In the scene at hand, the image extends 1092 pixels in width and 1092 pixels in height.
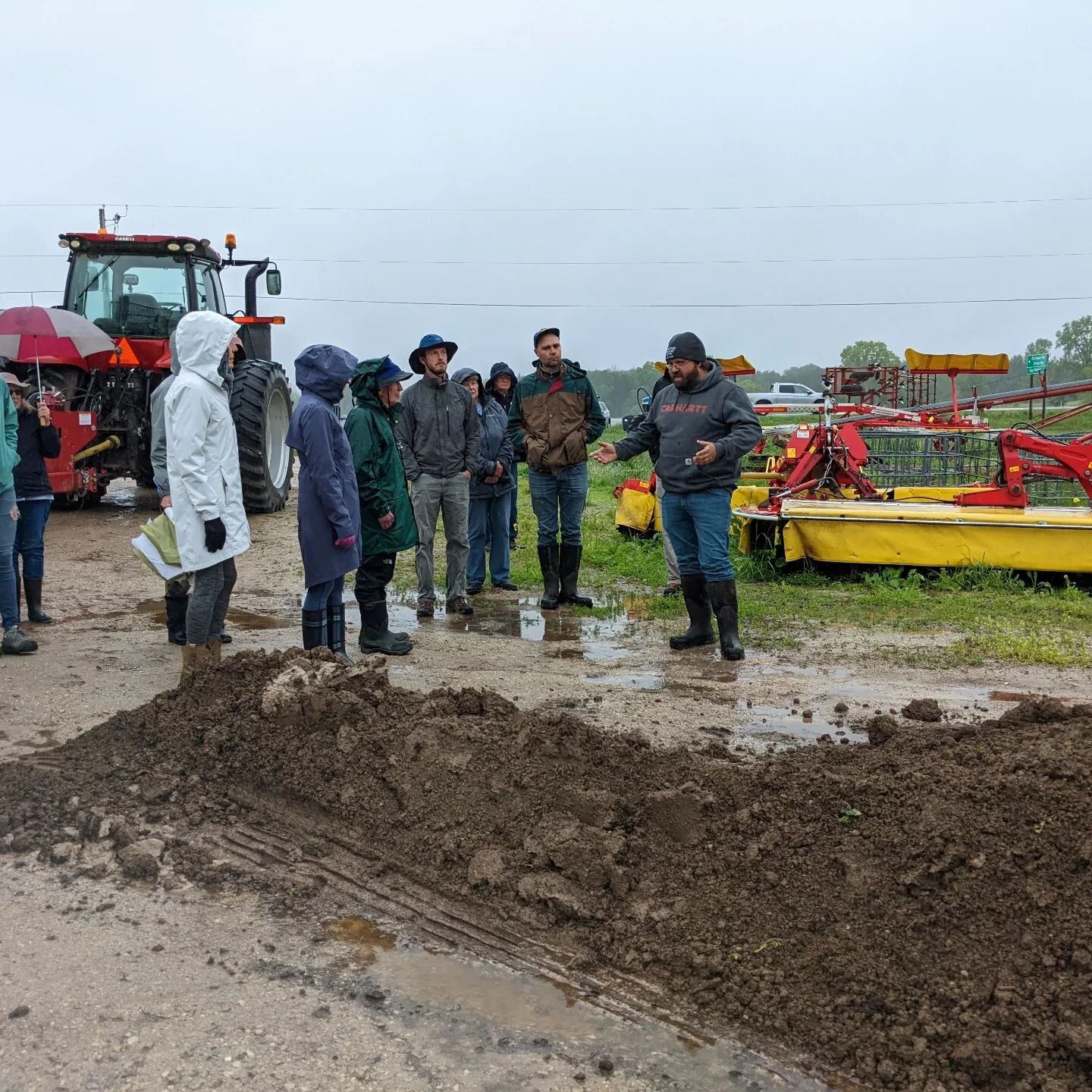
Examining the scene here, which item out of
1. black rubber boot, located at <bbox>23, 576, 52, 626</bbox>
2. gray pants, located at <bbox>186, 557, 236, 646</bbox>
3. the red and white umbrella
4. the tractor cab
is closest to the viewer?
gray pants, located at <bbox>186, 557, 236, 646</bbox>

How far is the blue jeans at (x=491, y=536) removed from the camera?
8320mm

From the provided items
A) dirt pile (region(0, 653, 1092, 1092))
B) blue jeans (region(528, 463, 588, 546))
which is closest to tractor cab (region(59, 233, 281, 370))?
blue jeans (region(528, 463, 588, 546))

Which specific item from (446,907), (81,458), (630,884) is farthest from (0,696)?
(81,458)

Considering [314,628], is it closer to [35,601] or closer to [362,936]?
[35,601]

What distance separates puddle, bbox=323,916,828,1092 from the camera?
2.56m

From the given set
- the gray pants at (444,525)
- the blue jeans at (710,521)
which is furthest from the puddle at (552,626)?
the blue jeans at (710,521)

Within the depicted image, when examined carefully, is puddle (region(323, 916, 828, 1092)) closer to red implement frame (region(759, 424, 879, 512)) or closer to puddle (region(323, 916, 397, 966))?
puddle (region(323, 916, 397, 966))

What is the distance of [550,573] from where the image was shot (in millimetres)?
7699

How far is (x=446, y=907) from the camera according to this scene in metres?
3.31

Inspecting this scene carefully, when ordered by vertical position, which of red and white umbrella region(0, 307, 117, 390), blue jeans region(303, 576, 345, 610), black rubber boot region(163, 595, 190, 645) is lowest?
black rubber boot region(163, 595, 190, 645)

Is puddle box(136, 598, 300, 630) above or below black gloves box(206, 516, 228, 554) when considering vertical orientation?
below

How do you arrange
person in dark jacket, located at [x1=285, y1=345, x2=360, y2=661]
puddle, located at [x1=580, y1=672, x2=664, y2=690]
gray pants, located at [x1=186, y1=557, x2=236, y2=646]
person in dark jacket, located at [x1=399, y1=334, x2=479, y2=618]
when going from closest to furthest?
gray pants, located at [x1=186, y1=557, x2=236, y2=646]
person in dark jacket, located at [x1=285, y1=345, x2=360, y2=661]
puddle, located at [x1=580, y1=672, x2=664, y2=690]
person in dark jacket, located at [x1=399, y1=334, x2=479, y2=618]

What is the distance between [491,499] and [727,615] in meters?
2.62

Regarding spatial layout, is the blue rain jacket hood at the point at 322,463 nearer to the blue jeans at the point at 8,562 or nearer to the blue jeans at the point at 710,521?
the blue jeans at the point at 8,562
